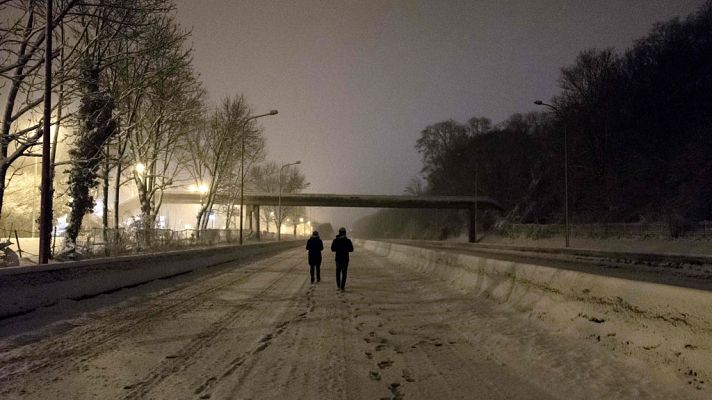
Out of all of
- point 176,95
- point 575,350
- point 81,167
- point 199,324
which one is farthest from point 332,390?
point 176,95

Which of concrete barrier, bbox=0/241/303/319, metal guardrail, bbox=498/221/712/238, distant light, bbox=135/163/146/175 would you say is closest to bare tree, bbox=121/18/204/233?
distant light, bbox=135/163/146/175

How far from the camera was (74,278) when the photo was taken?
12031mm

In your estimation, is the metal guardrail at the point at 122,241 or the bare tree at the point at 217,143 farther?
the bare tree at the point at 217,143

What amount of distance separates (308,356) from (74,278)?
7.77 metres

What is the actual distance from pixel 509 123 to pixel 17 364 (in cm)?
10570

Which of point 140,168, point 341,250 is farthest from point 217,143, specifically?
point 341,250

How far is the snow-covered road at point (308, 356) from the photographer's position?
17.5 ft

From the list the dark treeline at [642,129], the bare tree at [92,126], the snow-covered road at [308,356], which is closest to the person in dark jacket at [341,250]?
the snow-covered road at [308,356]

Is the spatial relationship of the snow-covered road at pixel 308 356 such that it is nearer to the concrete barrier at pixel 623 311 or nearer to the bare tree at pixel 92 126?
the concrete barrier at pixel 623 311

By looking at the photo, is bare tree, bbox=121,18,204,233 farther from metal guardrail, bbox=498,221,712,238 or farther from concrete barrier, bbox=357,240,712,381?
metal guardrail, bbox=498,221,712,238

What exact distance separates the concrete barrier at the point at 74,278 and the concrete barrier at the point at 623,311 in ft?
30.3

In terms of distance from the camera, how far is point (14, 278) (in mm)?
9641

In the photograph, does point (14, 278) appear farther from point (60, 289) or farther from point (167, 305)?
point (167, 305)

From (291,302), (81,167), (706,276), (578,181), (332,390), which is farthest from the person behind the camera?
(578,181)
